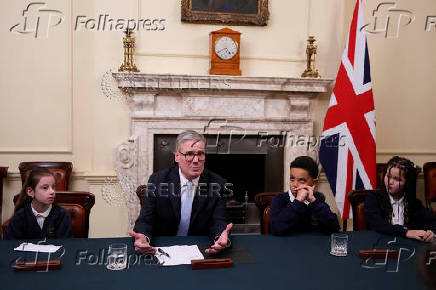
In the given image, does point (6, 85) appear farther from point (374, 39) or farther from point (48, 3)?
point (374, 39)

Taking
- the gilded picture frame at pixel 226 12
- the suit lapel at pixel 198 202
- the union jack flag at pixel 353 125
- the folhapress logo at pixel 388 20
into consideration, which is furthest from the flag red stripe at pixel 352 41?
the suit lapel at pixel 198 202

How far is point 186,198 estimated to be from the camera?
2484mm

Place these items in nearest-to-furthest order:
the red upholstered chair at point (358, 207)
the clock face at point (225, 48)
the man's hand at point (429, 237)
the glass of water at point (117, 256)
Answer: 1. the glass of water at point (117, 256)
2. the man's hand at point (429, 237)
3. the red upholstered chair at point (358, 207)
4. the clock face at point (225, 48)

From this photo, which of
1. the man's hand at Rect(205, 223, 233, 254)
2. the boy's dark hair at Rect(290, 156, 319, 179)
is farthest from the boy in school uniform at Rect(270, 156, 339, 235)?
the man's hand at Rect(205, 223, 233, 254)

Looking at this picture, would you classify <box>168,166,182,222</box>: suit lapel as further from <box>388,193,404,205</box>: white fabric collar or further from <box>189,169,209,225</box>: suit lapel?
<box>388,193,404,205</box>: white fabric collar

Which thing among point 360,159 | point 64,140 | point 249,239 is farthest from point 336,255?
point 64,140

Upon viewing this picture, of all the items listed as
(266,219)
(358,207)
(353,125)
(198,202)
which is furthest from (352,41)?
(198,202)

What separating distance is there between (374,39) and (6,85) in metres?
3.85

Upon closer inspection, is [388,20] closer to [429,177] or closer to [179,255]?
[429,177]

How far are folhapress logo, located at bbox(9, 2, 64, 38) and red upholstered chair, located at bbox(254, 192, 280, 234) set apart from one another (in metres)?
2.92

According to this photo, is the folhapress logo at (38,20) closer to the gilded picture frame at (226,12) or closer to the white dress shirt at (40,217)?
the gilded picture frame at (226,12)

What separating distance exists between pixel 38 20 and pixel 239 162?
2498 mm

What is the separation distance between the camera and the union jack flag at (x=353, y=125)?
155 inches

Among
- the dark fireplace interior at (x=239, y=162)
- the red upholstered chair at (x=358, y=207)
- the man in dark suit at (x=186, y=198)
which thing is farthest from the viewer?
the dark fireplace interior at (x=239, y=162)
